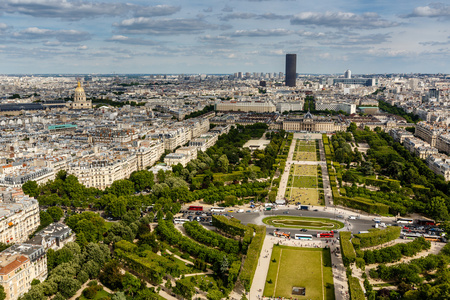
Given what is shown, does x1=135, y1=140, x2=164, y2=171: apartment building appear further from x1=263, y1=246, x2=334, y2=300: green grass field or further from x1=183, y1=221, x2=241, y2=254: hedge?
x1=263, y1=246, x2=334, y2=300: green grass field

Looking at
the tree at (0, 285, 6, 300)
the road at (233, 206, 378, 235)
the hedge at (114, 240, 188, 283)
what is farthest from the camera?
the road at (233, 206, 378, 235)

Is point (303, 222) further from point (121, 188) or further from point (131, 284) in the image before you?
point (121, 188)

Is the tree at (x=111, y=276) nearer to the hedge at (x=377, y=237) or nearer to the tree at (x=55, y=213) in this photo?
the tree at (x=55, y=213)

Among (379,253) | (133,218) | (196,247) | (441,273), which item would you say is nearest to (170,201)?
(133,218)

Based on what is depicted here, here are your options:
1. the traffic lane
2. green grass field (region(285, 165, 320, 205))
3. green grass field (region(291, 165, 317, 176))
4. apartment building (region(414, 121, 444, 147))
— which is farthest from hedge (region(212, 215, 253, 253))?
apartment building (region(414, 121, 444, 147))

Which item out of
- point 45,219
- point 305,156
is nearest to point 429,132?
point 305,156

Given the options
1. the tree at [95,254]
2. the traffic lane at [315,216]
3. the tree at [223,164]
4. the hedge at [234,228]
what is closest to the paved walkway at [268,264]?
the hedge at [234,228]
